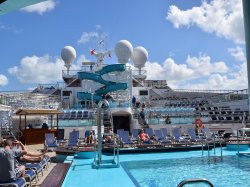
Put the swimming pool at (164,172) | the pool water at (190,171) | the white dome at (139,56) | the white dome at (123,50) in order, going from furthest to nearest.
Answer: the white dome at (139,56) → the white dome at (123,50) → the pool water at (190,171) → the swimming pool at (164,172)

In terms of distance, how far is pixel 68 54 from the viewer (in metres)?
41.5

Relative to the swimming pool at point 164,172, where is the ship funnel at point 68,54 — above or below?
above

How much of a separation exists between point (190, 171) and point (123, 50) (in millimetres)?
31392

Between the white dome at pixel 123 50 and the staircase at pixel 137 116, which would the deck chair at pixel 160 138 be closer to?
the staircase at pixel 137 116

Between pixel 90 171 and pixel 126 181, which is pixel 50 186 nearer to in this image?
pixel 126 181

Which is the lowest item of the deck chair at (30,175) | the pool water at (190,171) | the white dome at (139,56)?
the pool water at (190,171)

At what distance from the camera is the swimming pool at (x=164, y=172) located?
7.44 meters

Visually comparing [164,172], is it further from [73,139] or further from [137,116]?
[137,116]

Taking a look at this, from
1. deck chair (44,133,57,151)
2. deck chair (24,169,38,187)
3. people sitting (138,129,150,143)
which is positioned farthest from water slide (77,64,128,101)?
deck chair (24,169,38,187)

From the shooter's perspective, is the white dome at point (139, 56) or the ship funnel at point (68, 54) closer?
the ship funnel at point (68, 54)

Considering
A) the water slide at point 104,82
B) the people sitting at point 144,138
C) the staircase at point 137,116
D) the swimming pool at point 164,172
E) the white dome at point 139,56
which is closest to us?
the swimming pool at point 164,172

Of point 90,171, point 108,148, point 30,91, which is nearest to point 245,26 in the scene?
point 90,171

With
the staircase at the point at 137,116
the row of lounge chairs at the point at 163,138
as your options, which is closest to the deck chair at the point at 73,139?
the row of lounge chairs at the point at 163,138

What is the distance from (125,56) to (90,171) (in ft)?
105
